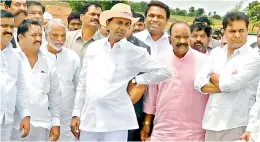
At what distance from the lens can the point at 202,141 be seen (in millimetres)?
3629

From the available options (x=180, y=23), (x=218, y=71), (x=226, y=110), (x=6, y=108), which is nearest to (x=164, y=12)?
(x=180, y=23)

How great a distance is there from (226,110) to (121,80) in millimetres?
903

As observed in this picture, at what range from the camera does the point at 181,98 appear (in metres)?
3.61

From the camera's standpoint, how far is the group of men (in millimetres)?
3303

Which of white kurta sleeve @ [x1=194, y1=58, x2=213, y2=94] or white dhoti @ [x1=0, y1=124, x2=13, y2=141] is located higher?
white kurta sleeve @ [x1=194, y1=58, x2=213, y2=94]

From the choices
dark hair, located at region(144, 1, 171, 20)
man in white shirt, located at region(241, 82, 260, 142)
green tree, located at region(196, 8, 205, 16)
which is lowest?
man in white shirt, located at region(241, 82, 260, 142)

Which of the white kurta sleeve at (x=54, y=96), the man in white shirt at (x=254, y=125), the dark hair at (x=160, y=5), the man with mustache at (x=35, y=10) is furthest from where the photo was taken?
the man with mustache at (x=35, y=10)

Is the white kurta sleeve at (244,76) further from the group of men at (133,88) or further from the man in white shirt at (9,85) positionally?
the man in white shirt at (9,85)

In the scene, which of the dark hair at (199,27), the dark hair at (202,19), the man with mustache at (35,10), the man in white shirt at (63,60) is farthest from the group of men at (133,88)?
the dark hair at (202,19)

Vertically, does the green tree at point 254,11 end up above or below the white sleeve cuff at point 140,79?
above

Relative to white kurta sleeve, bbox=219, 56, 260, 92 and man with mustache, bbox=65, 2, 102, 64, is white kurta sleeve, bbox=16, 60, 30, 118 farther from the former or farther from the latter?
white kurta sleeve, bbox=219, 56, 260, 92

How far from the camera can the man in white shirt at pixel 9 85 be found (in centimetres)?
318

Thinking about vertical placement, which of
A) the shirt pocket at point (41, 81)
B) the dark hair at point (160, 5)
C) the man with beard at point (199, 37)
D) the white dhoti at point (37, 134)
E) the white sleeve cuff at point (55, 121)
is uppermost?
the dark hair at point (160, 5)

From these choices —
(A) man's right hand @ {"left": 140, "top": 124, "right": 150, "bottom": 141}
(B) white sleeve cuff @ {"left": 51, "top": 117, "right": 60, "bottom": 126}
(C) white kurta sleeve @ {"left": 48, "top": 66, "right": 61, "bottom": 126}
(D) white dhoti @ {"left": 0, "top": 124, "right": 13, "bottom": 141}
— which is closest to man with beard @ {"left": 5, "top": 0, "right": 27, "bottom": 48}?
(C) white kurta sleeve @ {"left": 48, "top": 66, "right": 61, "bottom": 126}
